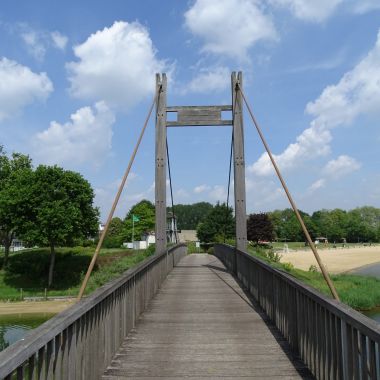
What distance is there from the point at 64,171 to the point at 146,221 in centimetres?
4633

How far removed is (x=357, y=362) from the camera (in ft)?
8.77

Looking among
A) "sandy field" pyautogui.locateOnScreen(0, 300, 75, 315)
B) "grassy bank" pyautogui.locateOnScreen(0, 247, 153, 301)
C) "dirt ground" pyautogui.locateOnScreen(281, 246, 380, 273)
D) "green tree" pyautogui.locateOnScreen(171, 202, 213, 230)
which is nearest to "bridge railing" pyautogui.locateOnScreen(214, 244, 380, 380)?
"sandy field" pyautogui.locateOnScreen(0, 300, 75, 315)

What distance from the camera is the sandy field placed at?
22.8 m

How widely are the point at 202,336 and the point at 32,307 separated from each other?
2147cm

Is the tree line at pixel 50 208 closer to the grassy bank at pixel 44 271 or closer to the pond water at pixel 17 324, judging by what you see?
the grassy bank at pixel 44 271

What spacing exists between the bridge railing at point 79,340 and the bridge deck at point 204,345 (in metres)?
0.21

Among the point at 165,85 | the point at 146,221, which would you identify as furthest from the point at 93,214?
the point at 146,221

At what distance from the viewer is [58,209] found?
95.1 ft

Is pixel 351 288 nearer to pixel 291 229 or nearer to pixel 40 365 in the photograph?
pixel 40 365

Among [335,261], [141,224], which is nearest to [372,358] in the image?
[335,261]

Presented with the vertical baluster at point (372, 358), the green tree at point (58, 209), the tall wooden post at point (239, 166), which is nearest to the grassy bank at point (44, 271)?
the green tree at point (58, 209)

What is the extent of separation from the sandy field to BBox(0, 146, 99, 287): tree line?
4.71m

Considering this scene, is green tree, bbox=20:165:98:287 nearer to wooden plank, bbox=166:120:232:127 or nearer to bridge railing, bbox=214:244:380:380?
wooden plank, bbox=166:120:232:127

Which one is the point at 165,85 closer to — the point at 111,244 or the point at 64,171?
the point at 64,171
